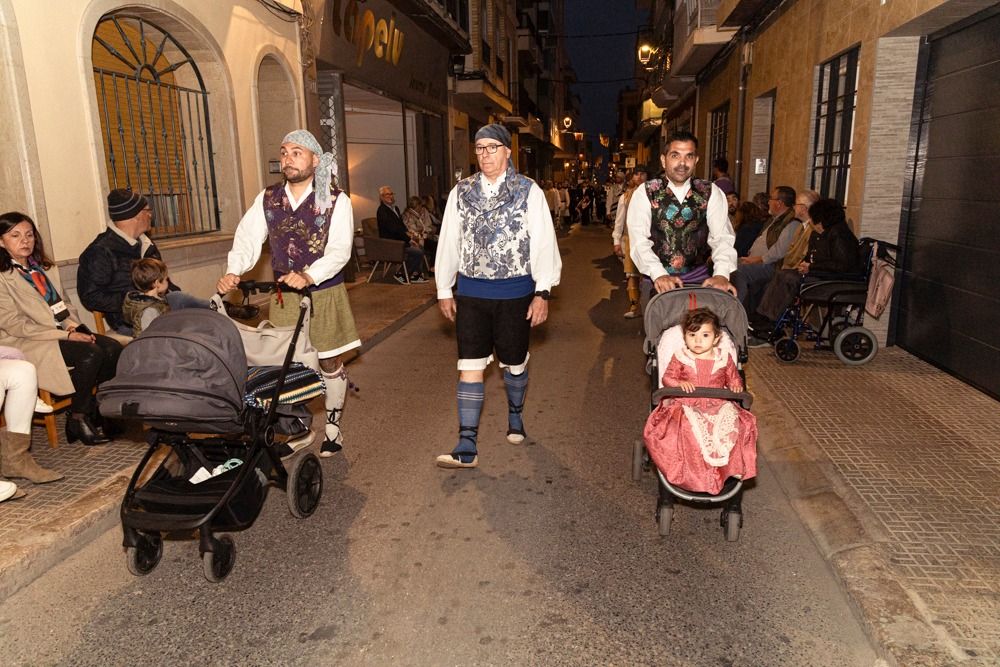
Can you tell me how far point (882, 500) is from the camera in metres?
4.31

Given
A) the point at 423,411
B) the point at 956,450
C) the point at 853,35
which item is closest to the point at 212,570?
the point at 423,411

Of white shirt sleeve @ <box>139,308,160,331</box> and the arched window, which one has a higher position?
the arched window

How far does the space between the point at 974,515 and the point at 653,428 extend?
180cm

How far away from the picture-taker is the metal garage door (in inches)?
247

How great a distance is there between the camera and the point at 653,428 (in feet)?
13.6

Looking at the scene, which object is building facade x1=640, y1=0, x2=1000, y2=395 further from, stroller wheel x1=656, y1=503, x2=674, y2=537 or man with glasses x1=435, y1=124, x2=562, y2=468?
man with glasses x1=435, y1=124, x2=562, y2=468

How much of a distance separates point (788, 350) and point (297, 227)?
199 inches

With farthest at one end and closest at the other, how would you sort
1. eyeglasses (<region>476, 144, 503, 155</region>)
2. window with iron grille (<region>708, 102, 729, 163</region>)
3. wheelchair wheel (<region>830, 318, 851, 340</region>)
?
window with iron grille (<region>708, 102, 729, 163</region>) < wheelchair wheel (<region>830, 318, 851, 340</region>) < eyeglasses (<region>476, 144, 503, 155</region>)

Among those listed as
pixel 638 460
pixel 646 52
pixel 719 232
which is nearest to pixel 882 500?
pixel 638 460

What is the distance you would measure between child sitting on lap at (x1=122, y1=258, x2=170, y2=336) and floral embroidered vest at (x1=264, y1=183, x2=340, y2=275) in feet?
3.77

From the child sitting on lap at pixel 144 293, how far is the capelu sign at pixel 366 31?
29.4 feet

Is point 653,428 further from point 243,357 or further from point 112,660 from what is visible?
point 112,660

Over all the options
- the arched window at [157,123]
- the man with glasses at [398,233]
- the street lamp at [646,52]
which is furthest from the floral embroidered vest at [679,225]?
the street lamp at [646,52]

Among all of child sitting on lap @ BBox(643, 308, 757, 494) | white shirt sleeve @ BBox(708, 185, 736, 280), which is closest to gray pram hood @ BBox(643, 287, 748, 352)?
child sitting on lap @ BBox(643, 308, 757, 494)
